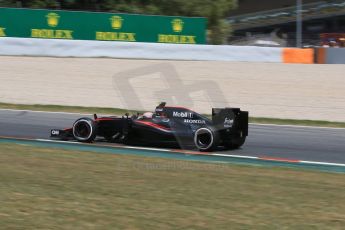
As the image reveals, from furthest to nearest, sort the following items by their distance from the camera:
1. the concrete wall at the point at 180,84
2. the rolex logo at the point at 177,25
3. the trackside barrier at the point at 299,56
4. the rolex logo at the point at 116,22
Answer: the rolex logo at the point at 177,25 → the rolex logo at the point at 116,22 → the trackside barrier at the point at 299,56 → the concrete wall at the point at 180,84

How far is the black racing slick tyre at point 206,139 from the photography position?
30.2ft

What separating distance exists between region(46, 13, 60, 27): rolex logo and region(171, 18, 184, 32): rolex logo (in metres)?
4.36

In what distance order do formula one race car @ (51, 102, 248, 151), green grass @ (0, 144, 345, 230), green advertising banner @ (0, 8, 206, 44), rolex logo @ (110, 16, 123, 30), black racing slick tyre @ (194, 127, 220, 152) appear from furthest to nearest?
rolex logo @ (110, 16, 123, 30) < green advertising banner @ (0, 8, 206, 44) < formula one race car @ (51, 102, 248, 151) < black racing slick tyre @ (194, 127, 220, 152) < green grass @ (0, 144, 345, 230)

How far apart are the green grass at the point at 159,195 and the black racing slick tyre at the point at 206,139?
3.95ft

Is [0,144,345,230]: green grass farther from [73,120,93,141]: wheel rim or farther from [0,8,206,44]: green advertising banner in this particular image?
[0,8,206,44]: green advertising banner

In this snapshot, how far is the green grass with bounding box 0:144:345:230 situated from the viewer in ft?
14.4

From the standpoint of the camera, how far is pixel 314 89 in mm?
17812

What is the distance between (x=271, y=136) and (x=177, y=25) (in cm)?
1063

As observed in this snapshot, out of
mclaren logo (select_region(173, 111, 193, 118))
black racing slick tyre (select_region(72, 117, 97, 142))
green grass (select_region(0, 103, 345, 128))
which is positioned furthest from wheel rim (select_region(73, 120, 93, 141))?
green grass (select_region(0, 103, 345, 128))

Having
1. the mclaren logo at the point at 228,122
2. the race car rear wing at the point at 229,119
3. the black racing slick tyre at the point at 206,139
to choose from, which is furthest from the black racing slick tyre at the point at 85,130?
the mclaren logo at the point at 228,122

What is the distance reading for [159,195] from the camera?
17.9 feet

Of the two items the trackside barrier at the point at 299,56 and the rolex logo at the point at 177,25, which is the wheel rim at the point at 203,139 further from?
the rolex logo at the point at 177,25

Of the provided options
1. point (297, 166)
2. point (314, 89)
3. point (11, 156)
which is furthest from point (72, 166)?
point (314, 89)

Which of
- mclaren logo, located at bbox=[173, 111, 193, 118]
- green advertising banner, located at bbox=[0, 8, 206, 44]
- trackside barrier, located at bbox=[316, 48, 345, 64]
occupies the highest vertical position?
green advertising banner, located at bbox=[0, 8, 206, 44]
